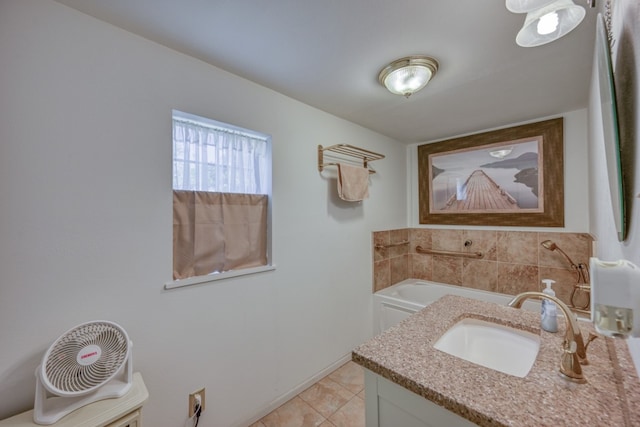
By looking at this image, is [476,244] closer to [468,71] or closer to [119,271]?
[468,71]

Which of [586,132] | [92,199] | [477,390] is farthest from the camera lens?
[586,132]

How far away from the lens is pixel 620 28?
0.69 meters

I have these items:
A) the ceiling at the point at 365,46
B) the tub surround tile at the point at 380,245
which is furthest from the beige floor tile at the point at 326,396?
the ceiling at the point at 365,46

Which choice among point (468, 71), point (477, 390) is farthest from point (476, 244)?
point (477, 390)

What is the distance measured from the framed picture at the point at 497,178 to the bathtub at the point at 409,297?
2.51 feet

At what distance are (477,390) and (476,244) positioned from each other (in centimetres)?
244

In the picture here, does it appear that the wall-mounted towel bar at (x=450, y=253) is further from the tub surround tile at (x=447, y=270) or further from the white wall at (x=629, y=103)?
the white wall at (x=629, y=103)

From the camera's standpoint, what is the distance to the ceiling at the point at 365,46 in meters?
1.14

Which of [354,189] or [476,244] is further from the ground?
[354,189]

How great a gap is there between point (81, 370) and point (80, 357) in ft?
0.16

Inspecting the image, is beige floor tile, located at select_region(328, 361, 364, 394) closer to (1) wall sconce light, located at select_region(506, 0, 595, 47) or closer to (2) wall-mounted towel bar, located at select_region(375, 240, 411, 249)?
(2) wall-mounted towel bar, located at select_region(375, 240, 411, 249)

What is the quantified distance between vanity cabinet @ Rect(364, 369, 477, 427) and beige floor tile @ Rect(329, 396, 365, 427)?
95 cm

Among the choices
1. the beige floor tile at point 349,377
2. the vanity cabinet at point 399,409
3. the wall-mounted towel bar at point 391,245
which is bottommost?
the beige floor tile at point 349,377

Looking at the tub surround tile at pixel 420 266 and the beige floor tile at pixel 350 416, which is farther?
the tub surround tile at pixel 420 266
